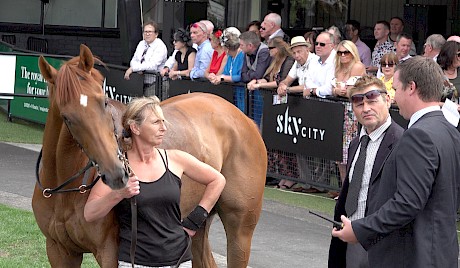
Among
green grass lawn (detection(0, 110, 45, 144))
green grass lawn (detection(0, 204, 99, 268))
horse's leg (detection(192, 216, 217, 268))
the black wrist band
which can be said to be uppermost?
the black wrist band

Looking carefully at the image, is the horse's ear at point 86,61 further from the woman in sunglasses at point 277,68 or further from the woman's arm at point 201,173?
the woman in sunglasses at point 277,68

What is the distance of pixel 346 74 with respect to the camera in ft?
37.6

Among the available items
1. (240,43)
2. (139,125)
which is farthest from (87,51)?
(240,43)

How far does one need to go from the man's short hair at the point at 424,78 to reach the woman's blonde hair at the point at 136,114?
1524 millimetres

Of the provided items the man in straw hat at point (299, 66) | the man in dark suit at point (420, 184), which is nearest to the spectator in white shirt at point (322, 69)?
the man in straw hat at point (299, 66)

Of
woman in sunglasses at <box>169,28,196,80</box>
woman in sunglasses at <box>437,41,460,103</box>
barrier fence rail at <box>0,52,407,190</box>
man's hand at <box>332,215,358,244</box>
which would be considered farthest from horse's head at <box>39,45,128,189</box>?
woman in sunglasses at <box>169,28,196,80</box>

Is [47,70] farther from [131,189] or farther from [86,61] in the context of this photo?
[131,189]

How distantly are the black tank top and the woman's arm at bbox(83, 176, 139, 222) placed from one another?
0.14 metres

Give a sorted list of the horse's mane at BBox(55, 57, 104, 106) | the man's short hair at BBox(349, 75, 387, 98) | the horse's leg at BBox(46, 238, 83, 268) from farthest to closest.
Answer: the horse's leg at BBox(46, 238, 83, 268) → the man's short hair at BBox(349, 75, 387, 98) → the horse's mane at BBox(55, 57, 104, 106)

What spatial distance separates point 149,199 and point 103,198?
257 mm

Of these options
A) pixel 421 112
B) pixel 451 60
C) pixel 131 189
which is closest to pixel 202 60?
pixel 451 60

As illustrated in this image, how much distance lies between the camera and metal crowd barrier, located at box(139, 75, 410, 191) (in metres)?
11.6

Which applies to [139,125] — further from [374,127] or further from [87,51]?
[374,127]

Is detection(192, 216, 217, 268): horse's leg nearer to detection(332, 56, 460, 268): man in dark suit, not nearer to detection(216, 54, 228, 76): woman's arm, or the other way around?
detection(332, 56, 460, 268): man in dark suit
